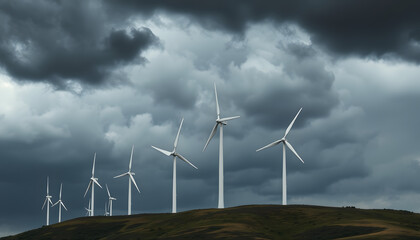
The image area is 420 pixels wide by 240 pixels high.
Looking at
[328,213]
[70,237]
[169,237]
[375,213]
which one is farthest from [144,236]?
[375,213]

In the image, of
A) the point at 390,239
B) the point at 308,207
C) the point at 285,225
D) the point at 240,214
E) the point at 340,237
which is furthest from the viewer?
the point at 308,207

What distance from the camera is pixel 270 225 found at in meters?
161

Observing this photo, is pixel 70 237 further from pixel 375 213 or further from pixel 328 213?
pixel 375 213

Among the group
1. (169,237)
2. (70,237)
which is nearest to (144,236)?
(169,237)

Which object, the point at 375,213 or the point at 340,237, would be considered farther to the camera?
the point at 375,213

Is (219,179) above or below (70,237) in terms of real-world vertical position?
above

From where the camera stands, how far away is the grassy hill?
5374 inches

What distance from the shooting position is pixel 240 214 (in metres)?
174

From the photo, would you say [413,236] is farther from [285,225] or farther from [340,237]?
[285,225]

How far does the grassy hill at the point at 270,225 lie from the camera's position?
13650cm

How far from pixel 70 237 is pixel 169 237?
180ft

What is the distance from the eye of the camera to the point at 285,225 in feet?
530

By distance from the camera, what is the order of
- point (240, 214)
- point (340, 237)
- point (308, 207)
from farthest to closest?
point (308, 207) < point (240, 214) < point (340, 237)

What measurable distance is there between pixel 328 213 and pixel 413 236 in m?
50.7
